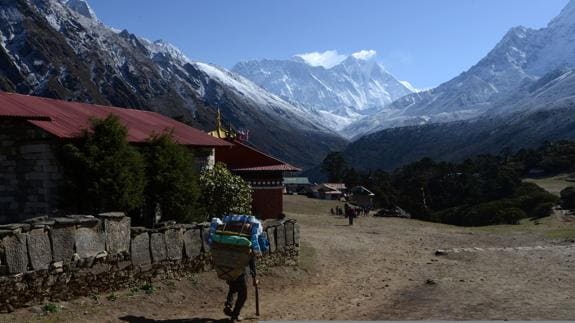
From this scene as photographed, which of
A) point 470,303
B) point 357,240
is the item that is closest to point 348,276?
point 470,303

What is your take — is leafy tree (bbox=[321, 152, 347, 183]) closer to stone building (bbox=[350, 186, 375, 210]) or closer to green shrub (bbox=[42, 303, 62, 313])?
stone building (bbox=[350, 186, 375, 210])

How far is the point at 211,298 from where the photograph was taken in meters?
14.3

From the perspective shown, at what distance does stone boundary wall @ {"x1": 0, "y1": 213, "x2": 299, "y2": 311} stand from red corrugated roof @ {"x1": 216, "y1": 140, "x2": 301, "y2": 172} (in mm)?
21212

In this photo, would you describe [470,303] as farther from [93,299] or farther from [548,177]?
[548,177]

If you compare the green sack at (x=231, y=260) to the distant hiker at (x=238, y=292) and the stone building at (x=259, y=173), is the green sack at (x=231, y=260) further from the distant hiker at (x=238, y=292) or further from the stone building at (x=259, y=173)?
the stone building at (x=259, y=173)

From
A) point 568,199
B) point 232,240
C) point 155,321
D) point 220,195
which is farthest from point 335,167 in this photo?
point 232,240

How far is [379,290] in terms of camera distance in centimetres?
1698

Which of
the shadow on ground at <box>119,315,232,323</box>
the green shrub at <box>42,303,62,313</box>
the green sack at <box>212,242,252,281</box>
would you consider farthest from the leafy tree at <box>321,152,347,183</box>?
the green shrub at <box>42,303,62,313</box>

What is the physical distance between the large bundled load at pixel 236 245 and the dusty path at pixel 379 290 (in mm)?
1506

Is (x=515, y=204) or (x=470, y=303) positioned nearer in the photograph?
(x=470, y=303)

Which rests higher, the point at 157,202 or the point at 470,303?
the point at 157,202

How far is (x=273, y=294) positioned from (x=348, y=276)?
4.50 metres

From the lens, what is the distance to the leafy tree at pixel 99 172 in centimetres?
1630

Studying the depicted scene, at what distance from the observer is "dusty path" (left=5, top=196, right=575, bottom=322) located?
1215cm
